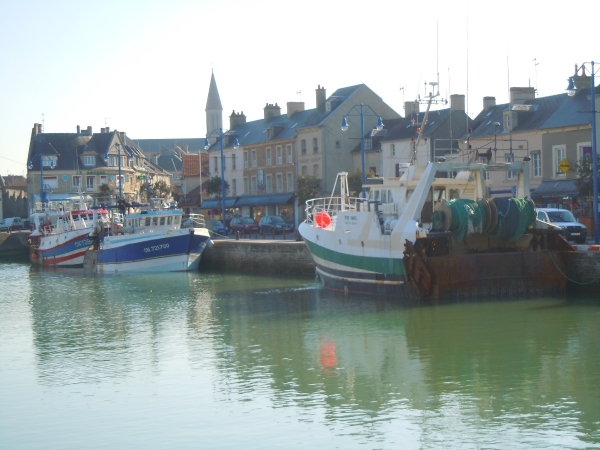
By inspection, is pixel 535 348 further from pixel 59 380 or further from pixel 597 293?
pixel 59 380

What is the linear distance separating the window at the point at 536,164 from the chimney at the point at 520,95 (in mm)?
5677

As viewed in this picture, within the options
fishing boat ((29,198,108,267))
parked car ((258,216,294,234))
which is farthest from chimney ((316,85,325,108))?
fishing boat ((29,198,108,267))

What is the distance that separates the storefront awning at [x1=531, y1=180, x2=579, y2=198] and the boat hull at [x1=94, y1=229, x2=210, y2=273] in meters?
17.7

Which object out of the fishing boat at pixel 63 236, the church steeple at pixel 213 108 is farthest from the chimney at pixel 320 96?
the church steeple at pixel 213 108

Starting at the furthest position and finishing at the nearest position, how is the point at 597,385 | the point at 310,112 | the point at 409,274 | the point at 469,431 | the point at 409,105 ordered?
the point at 310,112
the point at 409,105
the point at 409,274
the point at 597,385
the point at 469,431

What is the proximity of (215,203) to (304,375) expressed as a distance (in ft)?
194

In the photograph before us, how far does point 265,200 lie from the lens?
231 feet

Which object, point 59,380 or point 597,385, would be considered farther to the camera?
point 59,380

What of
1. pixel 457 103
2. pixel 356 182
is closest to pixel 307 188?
pixel 356 182

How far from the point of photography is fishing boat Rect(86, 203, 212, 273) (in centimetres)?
4350

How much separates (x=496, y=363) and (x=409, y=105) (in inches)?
1848

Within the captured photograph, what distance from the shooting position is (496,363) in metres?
18.4

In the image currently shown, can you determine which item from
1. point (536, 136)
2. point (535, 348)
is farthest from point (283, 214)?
point (535, 348)

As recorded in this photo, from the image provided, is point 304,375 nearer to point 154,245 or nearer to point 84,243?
point 154,245
